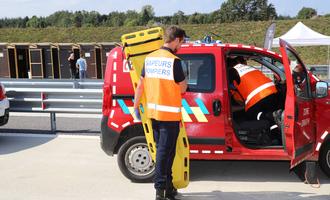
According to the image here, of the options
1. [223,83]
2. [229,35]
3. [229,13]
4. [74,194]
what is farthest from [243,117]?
[229,13]

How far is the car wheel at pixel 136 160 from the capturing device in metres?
5.56

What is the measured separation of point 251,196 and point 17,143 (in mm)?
4643

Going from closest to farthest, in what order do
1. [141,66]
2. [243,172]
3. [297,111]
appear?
1. [297,111]
2. [141,66]
3. [243,172]

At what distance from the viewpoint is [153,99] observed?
4.52 meters

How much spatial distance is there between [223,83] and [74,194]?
2.19 meters

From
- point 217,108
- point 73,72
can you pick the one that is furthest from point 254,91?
point 73,72

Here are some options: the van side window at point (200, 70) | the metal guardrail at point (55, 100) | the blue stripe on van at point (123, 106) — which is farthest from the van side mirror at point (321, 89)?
the metal guardrail at point (55, 100)

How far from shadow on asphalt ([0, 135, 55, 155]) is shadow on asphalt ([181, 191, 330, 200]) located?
364 centimetres

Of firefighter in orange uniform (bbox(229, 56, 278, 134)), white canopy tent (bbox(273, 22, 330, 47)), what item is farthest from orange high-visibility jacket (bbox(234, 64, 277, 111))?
white canopy tent (bbox(273, 22, 330, 47))

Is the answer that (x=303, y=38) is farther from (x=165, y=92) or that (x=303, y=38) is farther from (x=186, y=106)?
(x=165, y=92)

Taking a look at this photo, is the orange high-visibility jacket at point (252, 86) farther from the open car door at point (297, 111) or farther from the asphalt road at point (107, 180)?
the asphalt road at point (107, 180)

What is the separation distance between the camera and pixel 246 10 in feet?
275

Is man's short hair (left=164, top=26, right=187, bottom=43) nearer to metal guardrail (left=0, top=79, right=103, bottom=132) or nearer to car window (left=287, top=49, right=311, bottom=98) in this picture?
car window (left=287, top=49, right=311, bottom=98)

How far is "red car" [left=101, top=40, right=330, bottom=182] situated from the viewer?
17.2ft
